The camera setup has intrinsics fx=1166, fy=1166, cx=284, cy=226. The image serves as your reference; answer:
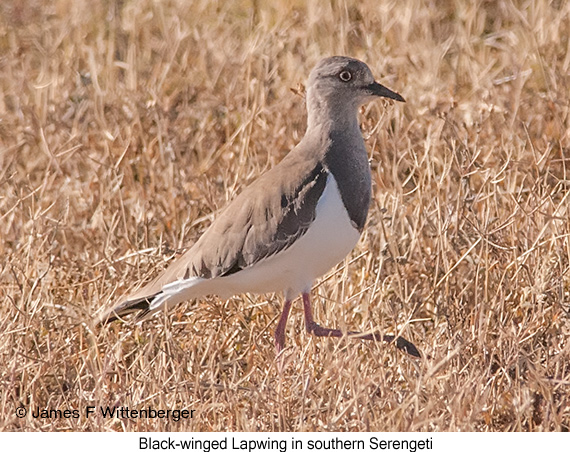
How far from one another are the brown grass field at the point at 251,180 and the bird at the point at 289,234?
173 mm

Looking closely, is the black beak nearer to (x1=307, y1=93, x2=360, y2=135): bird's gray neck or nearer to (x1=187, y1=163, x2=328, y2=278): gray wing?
(x1=307, y1=93, x2=360, y2=135): bird's gray neck

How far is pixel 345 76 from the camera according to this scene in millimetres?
4973

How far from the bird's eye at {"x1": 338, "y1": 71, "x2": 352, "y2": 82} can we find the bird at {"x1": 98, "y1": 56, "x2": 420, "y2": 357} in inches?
4.2

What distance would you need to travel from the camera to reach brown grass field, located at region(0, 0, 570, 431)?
4.26m

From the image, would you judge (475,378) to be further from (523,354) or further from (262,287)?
(262,287)

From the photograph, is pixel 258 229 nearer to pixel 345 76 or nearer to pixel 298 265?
pixel 298 265

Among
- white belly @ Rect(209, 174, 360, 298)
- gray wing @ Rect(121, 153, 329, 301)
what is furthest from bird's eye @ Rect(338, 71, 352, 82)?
white belly @ Rect(209, 174, 360, 298)

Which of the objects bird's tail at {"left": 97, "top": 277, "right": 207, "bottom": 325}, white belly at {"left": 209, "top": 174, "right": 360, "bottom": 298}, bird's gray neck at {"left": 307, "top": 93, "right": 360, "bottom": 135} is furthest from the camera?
bird's gray neck at {"left": 307, "top": 93, "right": 360, "bottom": 135}

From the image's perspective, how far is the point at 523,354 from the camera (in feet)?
14.3

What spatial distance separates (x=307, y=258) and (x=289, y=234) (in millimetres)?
A: 119

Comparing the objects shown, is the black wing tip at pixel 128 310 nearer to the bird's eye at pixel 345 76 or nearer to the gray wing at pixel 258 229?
the gray wing at pixel 258 229

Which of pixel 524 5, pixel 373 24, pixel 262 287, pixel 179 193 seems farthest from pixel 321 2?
pixel 262 287
